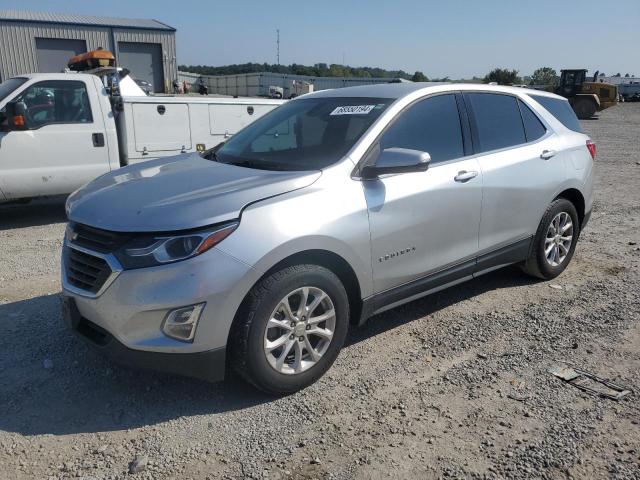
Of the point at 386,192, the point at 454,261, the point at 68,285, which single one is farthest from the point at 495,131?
the point at 68,285

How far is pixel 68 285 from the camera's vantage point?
3264mm

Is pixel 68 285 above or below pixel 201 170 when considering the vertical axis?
below

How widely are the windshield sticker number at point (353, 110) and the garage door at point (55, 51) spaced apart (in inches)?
1447

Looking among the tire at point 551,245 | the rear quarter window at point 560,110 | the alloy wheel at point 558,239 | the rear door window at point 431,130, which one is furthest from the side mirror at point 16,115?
the alloy wheel at point 558,239

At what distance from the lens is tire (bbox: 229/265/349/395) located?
3020 mm

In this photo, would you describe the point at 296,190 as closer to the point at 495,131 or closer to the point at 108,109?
the point at 495,131

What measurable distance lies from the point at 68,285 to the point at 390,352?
211 cm

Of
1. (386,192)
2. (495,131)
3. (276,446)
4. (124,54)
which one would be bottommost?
(276,446)

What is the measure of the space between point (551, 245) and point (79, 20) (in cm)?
3932

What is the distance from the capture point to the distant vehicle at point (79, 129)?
7023mm

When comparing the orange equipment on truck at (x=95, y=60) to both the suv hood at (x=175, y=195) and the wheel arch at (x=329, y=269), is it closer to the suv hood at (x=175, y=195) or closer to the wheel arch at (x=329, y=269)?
the suv hood at (x=175, y=195)

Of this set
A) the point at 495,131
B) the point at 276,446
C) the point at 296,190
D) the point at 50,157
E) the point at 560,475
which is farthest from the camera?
the point at 50,157

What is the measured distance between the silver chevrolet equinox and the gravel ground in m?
0.32

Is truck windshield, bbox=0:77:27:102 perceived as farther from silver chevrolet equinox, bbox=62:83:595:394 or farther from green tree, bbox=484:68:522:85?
green tree, bbox=484:68:522:85
